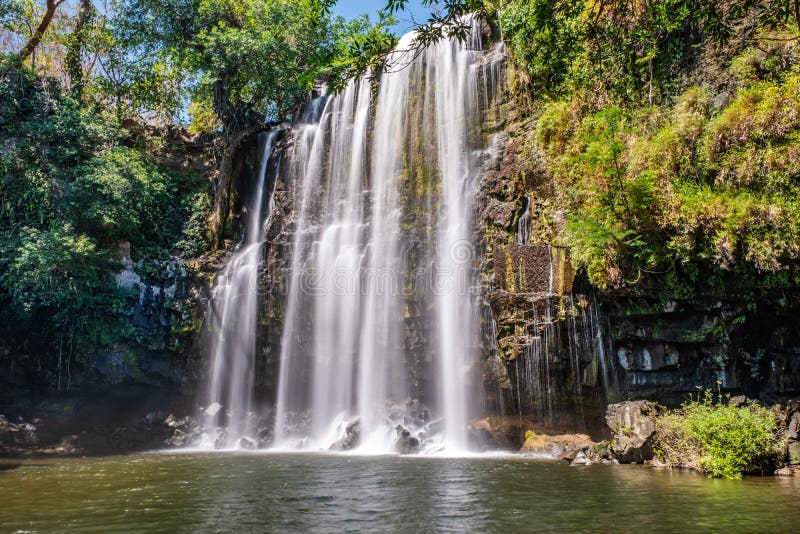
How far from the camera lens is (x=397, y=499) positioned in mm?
8055

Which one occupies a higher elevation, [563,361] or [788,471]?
[563,361]

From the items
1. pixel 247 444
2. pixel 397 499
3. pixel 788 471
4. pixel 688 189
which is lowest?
pixel 247 444

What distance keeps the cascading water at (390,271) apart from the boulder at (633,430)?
456cm

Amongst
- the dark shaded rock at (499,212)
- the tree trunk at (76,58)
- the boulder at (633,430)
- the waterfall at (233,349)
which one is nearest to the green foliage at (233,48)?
the tree trunk at (76,58)

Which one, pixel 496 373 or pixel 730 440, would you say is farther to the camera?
pixel 496 373

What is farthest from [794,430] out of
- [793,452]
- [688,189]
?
[688,189]

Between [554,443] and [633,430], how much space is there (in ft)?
8.82

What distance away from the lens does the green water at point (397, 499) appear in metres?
6.45

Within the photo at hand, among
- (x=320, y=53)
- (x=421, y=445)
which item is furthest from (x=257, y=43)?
(x=421, y=445)

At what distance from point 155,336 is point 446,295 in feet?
36.3

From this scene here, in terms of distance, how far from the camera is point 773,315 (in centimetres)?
1227

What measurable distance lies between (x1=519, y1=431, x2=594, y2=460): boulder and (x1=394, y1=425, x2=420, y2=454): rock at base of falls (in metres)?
2.78

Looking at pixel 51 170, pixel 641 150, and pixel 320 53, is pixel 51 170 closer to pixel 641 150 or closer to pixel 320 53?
pixel 320 53

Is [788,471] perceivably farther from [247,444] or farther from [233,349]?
[233,349]
